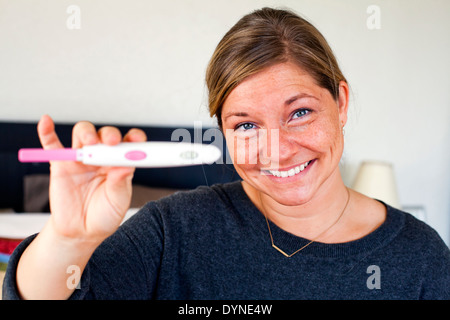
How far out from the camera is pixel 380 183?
71.7 inches

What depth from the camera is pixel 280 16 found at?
0.75 m

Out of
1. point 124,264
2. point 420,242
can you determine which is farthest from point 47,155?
point 420,242

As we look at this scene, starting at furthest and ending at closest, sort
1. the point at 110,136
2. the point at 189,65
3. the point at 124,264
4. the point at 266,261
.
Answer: the point at 189,65 < the point at 266,261 < the point at 124,264 < the point at 110,136

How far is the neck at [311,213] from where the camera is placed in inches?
30.8

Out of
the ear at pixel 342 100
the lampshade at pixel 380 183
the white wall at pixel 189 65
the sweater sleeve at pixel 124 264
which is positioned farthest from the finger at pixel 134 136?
the lampshade at pixel 380 183

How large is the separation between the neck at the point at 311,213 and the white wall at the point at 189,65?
2.87 feet

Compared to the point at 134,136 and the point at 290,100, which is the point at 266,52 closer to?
the point at 290,100

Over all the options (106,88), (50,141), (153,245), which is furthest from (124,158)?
(106,88)

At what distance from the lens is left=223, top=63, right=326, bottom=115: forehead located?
673mm

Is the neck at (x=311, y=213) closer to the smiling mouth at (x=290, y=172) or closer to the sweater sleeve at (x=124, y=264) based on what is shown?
the smiling mouth at (x=290, y=172)

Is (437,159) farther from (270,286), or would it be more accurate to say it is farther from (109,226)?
(109,226)

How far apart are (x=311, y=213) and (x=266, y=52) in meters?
0.30
